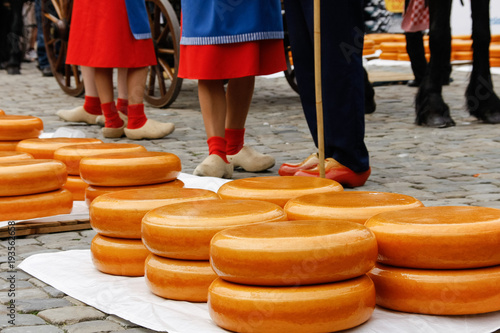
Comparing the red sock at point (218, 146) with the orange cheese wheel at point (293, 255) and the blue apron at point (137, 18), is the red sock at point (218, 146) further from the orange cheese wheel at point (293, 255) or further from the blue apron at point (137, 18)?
the orange cheese wheel at point (293, 255)

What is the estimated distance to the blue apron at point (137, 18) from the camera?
4.76 metres

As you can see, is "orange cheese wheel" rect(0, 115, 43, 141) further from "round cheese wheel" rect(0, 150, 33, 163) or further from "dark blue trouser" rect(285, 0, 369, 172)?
"dark blue trouser" rect(285, 0, 369, 172)

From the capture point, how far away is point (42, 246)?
8.11 ft

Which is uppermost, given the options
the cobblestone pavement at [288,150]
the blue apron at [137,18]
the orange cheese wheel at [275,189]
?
the blue apron at [137,18]

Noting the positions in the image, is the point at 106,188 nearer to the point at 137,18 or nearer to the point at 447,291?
the point at 447,291

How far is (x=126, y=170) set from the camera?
101 inches

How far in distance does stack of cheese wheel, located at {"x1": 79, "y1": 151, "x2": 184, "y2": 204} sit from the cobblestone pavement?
0.63ft

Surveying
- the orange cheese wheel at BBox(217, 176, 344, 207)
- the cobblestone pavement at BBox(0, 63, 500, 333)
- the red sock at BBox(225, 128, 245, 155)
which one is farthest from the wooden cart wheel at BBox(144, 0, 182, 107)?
the orange cheese wheel at BBox(217, 176, 344, 207)

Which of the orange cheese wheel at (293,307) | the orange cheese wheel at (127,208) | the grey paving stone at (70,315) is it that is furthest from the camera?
the orange cheese wheel at (127,208)

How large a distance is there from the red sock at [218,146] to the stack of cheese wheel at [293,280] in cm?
195

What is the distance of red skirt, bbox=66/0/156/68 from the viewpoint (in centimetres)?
476

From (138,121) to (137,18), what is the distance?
675 mm

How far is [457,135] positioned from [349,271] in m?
3.33

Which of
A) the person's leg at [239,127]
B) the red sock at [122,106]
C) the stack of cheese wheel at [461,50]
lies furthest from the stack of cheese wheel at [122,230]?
the stack of cheese wheel at [461,50]
